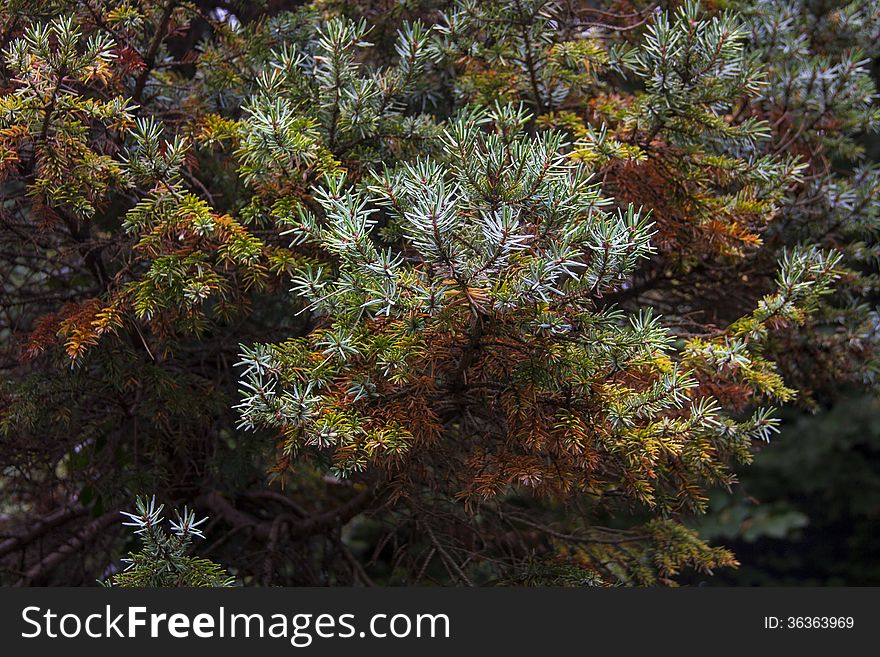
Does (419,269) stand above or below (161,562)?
above

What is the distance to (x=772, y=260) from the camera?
2482mm

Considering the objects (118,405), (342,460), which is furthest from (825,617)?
(118,405)

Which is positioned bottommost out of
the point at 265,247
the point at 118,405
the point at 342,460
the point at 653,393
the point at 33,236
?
the point at 342,460

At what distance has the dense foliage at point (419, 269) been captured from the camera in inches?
58.5

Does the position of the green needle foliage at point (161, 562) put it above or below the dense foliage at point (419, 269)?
below

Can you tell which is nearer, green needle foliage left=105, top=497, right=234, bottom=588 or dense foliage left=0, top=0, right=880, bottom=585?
dense foliage left=0, top=0, right=880, bottom=585

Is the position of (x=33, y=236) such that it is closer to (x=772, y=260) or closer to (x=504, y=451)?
(x=504, y=451)

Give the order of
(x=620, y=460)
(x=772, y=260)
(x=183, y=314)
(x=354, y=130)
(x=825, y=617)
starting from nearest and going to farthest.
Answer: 1. (x=620, y=460)
2. (x=183, y=314)
3. (x=354, y=130)
4. (x=825, y=617)
5. (x=772, y=260)

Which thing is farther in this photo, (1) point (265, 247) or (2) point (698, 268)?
(2) point (698, 268)

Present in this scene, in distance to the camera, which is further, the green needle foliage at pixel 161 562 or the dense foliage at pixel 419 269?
the green needle foliage at pixel 161 562

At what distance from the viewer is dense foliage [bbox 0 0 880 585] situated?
1.49 meters

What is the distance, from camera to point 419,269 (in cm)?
153

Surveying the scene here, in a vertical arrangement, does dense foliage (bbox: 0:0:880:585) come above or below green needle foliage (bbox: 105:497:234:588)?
above

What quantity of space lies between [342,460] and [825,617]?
1.47 meters
